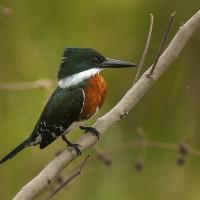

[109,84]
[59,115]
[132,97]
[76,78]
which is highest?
[132,97]

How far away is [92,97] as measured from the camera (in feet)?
10.1

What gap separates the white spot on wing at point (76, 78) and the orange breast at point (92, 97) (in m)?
0.04

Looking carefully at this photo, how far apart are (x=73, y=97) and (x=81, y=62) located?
0.52 feet

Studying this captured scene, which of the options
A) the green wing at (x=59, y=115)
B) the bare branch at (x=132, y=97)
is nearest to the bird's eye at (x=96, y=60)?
the green wing at (x=59, y=115)

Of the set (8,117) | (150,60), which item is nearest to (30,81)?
(8,117)

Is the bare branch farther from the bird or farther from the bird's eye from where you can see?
the bird's eye

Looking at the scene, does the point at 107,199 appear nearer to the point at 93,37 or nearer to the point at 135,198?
the point at 135,198

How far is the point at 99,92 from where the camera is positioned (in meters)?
3.10

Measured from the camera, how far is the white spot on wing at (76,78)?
3139mm

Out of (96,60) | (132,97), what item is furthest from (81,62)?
(132,97)

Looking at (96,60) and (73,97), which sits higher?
(96,60)

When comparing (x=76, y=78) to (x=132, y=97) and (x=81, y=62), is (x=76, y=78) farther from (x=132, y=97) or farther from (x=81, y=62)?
(x=132, y=97)

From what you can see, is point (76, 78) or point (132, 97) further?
point (76, 78)

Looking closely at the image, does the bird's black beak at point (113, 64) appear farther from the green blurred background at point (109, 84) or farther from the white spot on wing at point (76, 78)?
the green blurred background at point (109, 84)
